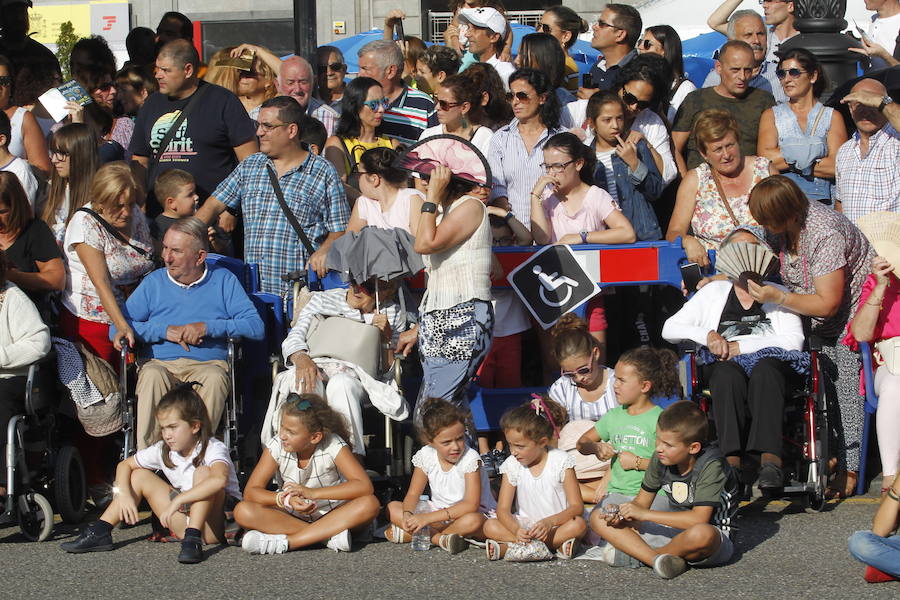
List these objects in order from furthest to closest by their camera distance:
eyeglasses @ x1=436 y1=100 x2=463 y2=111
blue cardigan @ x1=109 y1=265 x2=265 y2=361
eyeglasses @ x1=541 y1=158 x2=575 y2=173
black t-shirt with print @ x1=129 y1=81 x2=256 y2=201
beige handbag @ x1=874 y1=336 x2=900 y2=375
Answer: black t-shirt with print @ x1=129 y1=81 x2=256 y2=201 → eyeglasses @ x1=436 y1=100 x2=463 y2=111 → eyeglasses @ x1=541 y1=158 x2=575 y2=173 → blue cardigan @ x1=109 y1=265 x2=265 y2=361 → beige handbag @ x1=874 y1=336 x2=900 y2=375

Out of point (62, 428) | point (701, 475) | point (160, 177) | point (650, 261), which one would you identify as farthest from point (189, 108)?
point (701, 475)

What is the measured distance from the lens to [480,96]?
873 centimetres

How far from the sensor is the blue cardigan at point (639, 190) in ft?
27.5

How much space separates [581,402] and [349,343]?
1.25 meters

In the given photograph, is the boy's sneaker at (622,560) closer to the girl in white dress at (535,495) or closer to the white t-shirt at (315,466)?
the girl in white dress at (535,495)

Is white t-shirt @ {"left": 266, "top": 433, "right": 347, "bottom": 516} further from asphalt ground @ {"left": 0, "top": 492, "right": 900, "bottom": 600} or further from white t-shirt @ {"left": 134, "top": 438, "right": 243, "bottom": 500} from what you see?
asphalt ground @ {"left": 0, "top": 492, "right": 900, "bottom": 600}

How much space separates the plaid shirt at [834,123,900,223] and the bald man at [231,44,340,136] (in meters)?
3.53

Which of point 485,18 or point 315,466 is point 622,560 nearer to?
point 315,466

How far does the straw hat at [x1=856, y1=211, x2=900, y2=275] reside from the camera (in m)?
7.03

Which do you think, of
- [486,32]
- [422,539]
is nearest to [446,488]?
[422,539]

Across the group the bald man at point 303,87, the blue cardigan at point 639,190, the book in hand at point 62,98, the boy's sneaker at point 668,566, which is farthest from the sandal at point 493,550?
the book in hand at point 62,98

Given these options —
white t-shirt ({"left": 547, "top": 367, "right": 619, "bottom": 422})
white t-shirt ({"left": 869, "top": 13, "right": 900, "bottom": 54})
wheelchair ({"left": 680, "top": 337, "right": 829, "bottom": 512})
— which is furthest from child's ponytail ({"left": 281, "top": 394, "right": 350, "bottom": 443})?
white t-shirt ({"left": 869, "top": 13, "right": 900, "bottom": 54})

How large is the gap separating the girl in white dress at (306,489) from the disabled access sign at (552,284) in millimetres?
1480

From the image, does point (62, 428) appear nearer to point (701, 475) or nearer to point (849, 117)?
point (701, 475)
